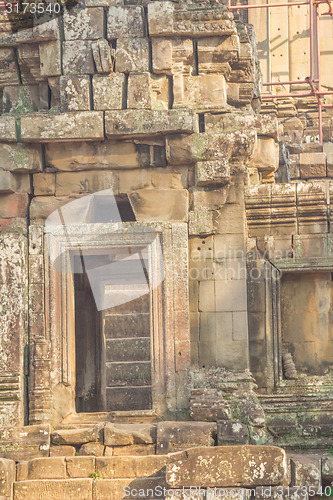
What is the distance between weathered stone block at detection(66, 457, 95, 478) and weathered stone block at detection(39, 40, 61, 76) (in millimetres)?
4667

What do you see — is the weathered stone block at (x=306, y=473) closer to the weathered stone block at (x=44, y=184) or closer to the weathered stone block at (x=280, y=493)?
the weathered stone block at (x=280, y=493)

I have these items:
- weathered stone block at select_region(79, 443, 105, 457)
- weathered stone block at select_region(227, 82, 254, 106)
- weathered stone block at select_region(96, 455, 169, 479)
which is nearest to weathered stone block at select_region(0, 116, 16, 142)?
weathered stone block at select_region(227, 82, 254, 106)

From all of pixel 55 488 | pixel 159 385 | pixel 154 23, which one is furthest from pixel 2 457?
pixel 154 23

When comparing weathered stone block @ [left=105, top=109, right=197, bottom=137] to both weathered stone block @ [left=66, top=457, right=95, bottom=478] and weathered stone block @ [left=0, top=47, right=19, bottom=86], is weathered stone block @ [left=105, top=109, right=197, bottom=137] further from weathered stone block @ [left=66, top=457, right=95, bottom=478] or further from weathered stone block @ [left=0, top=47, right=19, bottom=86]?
weathered stone block @ [left=66, top=457, right=95, bottom=478]

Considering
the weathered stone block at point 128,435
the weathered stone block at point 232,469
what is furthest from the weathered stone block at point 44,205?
the weathered stone block at point 232,469

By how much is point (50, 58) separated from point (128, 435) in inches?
183

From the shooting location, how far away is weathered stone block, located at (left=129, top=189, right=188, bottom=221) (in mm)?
13781

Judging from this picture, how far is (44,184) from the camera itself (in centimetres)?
1403

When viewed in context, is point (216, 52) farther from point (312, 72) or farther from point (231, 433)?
point (312, 72)

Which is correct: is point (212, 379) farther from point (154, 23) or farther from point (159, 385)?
point (154, 23)

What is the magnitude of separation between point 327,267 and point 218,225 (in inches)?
56.1

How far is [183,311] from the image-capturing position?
13.5 metres

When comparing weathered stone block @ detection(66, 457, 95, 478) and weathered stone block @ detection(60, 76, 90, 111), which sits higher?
weathered stone block @ detection(60, 76, 90, 111)

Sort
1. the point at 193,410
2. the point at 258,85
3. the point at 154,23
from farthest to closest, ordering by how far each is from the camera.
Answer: the point at 258,85 → the point at 154,23 → the point at 193,410
